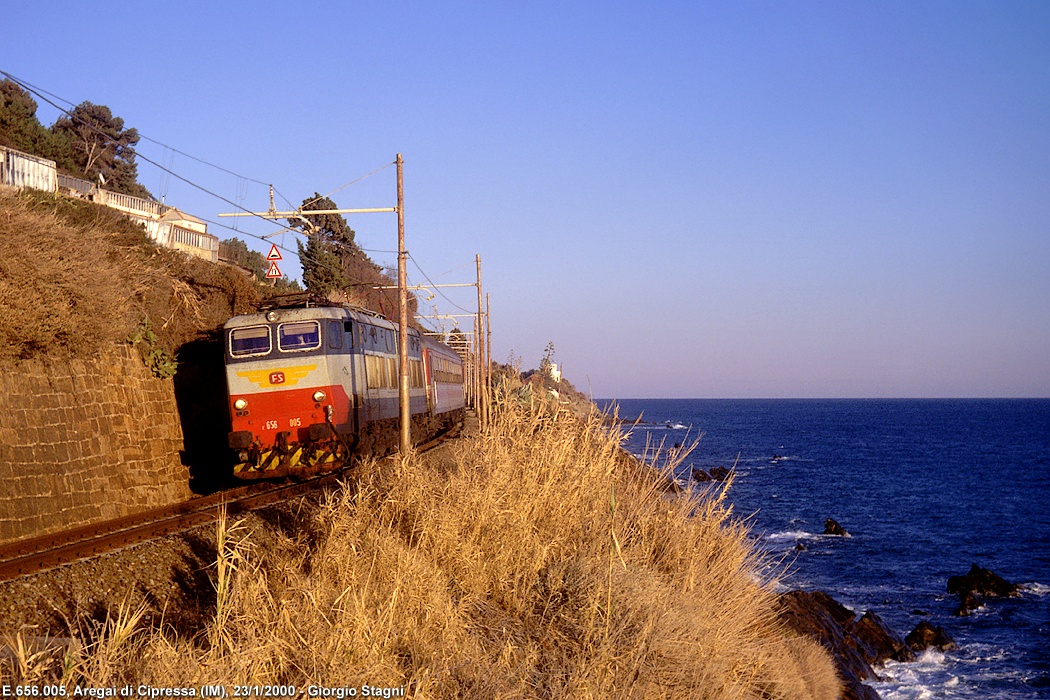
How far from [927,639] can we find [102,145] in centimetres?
5224

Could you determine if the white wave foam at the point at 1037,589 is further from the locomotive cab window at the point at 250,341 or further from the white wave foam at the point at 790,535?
the locomotive cab window at the point at 250,341

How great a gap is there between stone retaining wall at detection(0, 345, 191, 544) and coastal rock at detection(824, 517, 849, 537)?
1082 inches

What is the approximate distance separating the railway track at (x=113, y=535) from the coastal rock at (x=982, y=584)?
2268cm

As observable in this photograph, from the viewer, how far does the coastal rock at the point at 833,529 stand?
36219mm

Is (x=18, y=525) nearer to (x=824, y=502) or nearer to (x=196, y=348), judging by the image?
(x=196, y=348)

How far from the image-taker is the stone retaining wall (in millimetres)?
12266

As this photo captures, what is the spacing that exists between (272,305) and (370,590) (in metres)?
12.2

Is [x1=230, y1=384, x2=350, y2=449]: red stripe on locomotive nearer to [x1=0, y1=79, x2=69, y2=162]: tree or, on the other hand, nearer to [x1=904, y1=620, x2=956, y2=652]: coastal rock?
[x1=904, y1=620, x2=956, y2=652]: coastal rock

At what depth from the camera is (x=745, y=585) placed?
8.22 meters

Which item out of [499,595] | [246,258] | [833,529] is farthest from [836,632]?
[246,258]

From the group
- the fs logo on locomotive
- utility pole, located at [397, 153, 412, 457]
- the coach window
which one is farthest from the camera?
utility pole, located at [397, 153, 412, 457]

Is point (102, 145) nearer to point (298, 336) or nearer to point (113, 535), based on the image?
point (298, 336)

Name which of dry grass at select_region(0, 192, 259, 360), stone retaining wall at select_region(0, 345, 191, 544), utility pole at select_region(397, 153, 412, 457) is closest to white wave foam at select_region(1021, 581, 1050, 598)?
utility pole at select_region(397, 153, 412, 457)

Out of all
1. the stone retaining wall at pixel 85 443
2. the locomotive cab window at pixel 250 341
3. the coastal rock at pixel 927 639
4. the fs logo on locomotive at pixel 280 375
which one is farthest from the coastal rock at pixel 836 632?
the stone retaining wall at pixel 85 443
